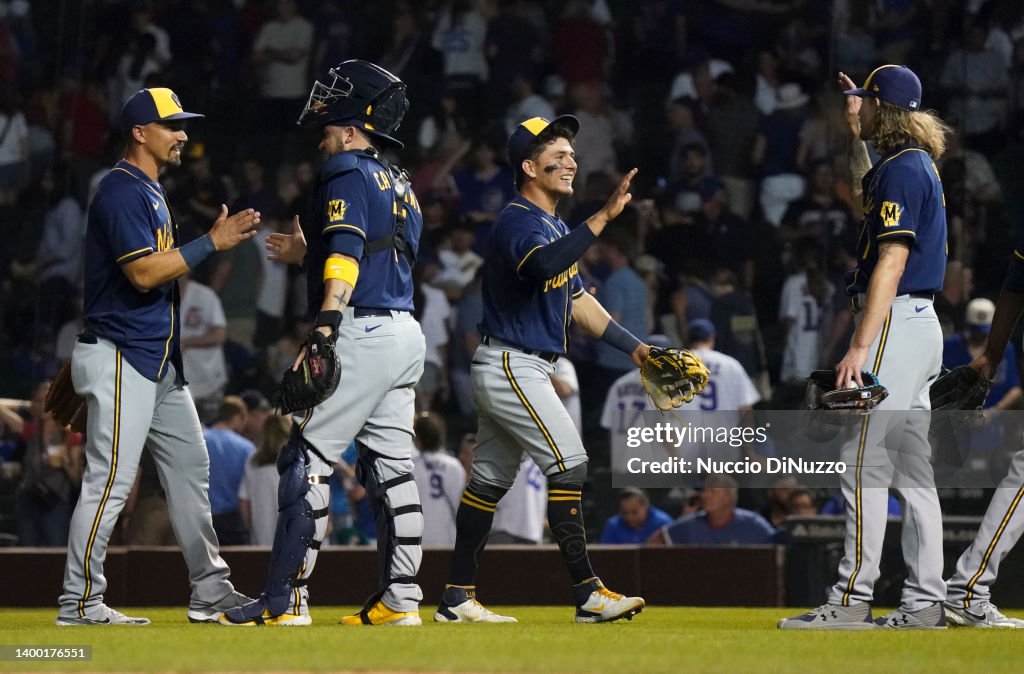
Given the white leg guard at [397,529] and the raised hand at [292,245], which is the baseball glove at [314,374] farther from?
the raised hand at [292,245]

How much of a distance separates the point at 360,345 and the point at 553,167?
119 centimetres

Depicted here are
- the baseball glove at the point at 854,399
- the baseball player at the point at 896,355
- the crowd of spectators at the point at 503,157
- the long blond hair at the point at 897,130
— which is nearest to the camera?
the baseball glove at the point at 854,399

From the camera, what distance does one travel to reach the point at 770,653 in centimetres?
544

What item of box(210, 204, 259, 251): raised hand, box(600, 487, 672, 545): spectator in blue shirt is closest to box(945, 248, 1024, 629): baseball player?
box(210, 204, 259, 251): raised hand

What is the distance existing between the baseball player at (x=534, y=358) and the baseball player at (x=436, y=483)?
3.10 metres

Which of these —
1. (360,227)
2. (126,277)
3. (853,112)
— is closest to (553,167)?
(360,227)

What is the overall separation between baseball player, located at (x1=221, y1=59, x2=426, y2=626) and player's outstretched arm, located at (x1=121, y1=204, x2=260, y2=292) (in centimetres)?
24

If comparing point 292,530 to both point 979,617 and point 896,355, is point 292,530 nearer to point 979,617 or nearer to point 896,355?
point 896,355

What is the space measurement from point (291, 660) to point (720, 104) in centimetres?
1017

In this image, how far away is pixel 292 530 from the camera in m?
6.30

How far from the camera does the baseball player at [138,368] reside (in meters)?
6.63

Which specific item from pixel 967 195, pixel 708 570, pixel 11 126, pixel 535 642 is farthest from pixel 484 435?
pixel 11 126

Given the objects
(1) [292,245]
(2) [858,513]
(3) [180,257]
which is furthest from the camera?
(1) [292,245]
